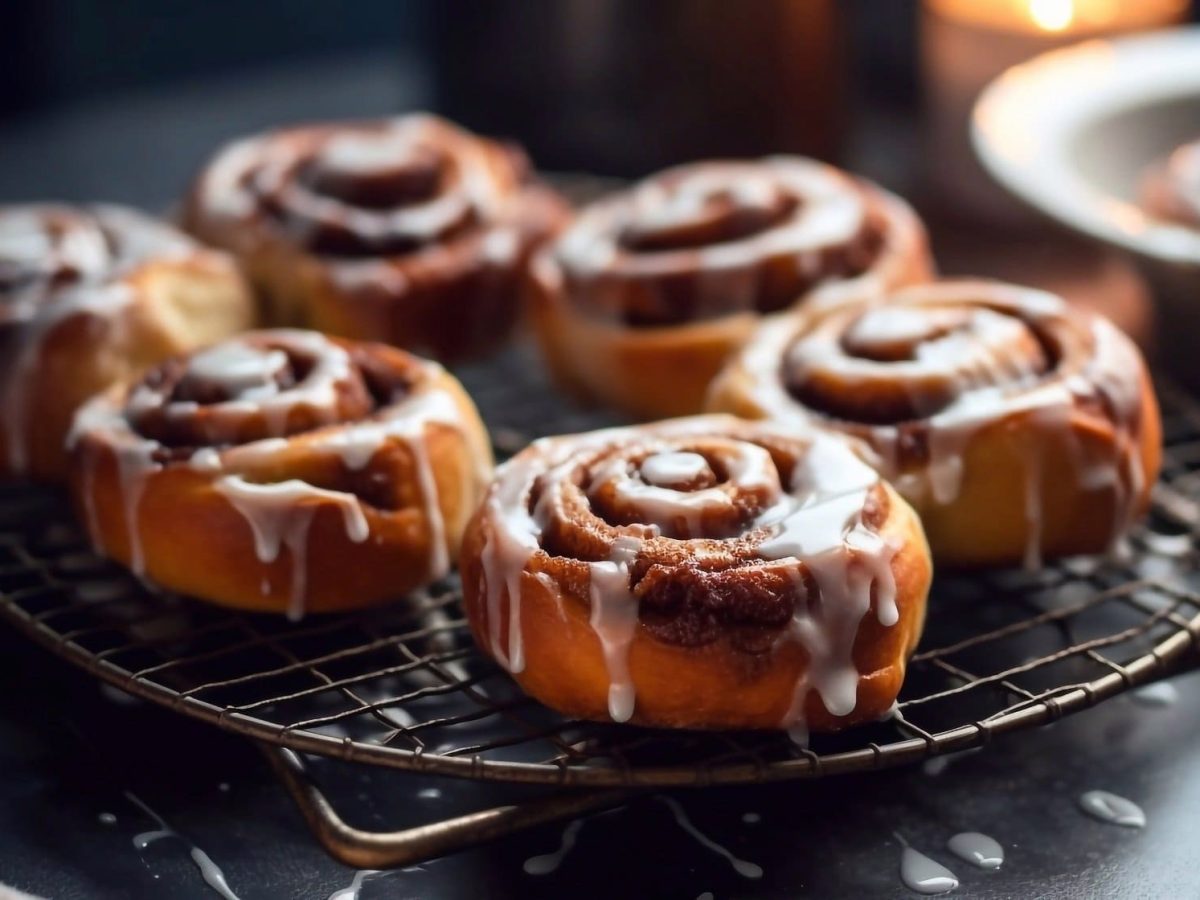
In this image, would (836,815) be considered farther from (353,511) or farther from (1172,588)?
(353,511)

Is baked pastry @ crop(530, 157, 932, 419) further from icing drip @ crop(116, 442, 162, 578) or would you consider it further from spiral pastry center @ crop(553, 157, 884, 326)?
icing drip @ crop(116, 442, 162, 578)

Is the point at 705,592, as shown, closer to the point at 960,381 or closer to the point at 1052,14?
the point at 960,381

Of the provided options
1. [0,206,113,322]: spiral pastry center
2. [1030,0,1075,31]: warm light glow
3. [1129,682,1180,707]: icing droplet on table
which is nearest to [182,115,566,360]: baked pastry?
[0,206,113,322]: spiral pastry center

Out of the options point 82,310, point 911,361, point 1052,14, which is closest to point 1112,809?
point 911,361

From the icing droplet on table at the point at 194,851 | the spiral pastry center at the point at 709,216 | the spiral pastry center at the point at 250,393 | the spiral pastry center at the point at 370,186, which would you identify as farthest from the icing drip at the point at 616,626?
the spiral pastry center at the point at 370,186

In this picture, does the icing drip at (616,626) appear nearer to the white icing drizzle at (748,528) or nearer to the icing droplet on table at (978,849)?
the white icing drizzle at (748,528)

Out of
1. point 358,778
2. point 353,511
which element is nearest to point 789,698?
point 358,778
